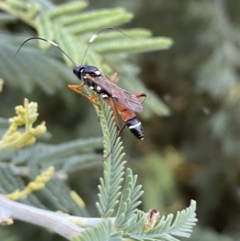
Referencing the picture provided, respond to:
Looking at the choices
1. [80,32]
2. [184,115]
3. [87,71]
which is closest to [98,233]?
[87,71]

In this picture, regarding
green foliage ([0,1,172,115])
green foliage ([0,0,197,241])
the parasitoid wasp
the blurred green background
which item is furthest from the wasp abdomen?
the blurred green background

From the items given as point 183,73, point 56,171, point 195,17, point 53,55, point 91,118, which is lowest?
point 56,171

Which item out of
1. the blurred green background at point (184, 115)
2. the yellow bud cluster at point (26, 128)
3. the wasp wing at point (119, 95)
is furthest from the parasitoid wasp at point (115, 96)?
the blurred green background at point (184, 115)

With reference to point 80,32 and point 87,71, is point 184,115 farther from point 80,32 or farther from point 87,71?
point 87,71

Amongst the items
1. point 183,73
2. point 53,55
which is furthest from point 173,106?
point 53,55

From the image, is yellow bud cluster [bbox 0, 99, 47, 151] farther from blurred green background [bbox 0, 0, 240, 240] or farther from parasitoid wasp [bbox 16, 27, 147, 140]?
blurred green background [bbox 0, 0, 240, 240]

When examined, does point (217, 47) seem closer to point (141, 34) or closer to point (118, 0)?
point (118, 0)
